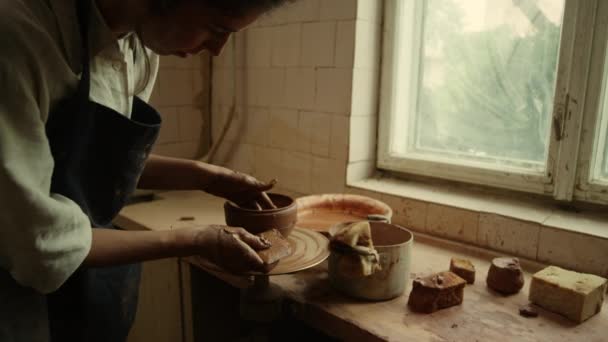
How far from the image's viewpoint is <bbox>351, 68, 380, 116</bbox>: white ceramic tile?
5.89ft

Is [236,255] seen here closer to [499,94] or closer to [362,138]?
[362,138]

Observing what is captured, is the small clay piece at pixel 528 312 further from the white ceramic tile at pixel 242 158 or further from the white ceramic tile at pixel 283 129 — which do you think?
the white ceramic tile at pixel 242 158

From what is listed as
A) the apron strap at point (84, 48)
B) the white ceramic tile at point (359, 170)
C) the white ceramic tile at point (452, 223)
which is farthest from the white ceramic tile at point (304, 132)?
the apron strap at point (84, 48)

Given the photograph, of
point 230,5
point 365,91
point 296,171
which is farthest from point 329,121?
point 230,5

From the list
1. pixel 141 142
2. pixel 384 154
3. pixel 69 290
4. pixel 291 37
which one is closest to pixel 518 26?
pixel 384 154

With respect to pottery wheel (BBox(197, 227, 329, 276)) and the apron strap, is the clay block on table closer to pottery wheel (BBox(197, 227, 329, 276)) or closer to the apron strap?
pottery wheel (BBox(197, 227, 329, 276))

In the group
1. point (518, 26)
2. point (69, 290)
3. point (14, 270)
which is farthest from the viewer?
point (518, 26)

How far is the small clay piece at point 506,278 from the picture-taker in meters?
1.27

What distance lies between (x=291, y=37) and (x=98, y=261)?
1.34 metres

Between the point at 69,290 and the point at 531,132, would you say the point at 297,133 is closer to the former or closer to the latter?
the point at 531,132

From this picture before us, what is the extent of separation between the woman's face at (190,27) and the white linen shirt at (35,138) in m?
0.11

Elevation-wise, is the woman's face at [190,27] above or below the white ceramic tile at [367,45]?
below

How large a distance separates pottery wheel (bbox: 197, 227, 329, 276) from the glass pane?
748 millimetres

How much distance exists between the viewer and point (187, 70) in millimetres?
2359
